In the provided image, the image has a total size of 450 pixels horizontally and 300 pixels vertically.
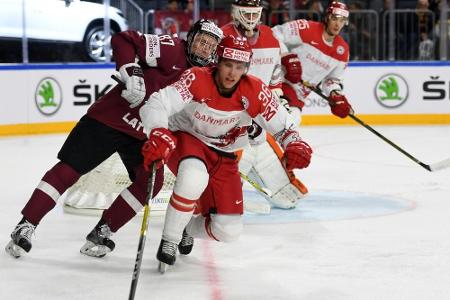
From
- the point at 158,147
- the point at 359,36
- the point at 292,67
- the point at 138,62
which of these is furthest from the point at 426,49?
the point at 158,147

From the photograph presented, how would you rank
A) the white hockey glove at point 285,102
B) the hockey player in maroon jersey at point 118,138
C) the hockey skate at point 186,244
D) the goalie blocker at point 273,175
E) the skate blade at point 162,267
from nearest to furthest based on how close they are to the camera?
1. the skate blade at point 162,267
2. the hockey player in maroon jersey at point 118,138
3. the hockey skate at point 186,244
4. the goalie blocker at point 273,175
5. the white hockey glove at point 285,102

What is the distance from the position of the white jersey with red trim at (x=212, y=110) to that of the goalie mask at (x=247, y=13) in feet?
5.08

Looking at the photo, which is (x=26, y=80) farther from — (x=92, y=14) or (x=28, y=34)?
(x=92, y=14)

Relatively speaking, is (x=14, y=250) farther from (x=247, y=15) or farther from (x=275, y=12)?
(x=275, y=12)

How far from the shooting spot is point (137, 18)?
1107 cm

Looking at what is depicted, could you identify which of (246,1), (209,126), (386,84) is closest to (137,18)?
(386,84)

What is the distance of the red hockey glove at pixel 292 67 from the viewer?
6121mm

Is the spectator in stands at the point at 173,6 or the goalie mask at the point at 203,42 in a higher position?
the spectator in stands at the point at 173,6

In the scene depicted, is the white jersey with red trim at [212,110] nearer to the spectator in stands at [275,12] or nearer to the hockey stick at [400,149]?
the hockey stick at [400,149]

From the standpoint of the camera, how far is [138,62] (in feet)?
14.4

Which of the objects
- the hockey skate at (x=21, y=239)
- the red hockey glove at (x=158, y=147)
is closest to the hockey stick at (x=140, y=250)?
the red hockey glove at (x=158, y=147)

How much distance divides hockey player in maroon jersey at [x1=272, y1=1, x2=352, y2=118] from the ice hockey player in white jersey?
0.43 metres

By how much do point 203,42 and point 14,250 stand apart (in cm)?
119

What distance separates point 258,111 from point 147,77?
678mm
